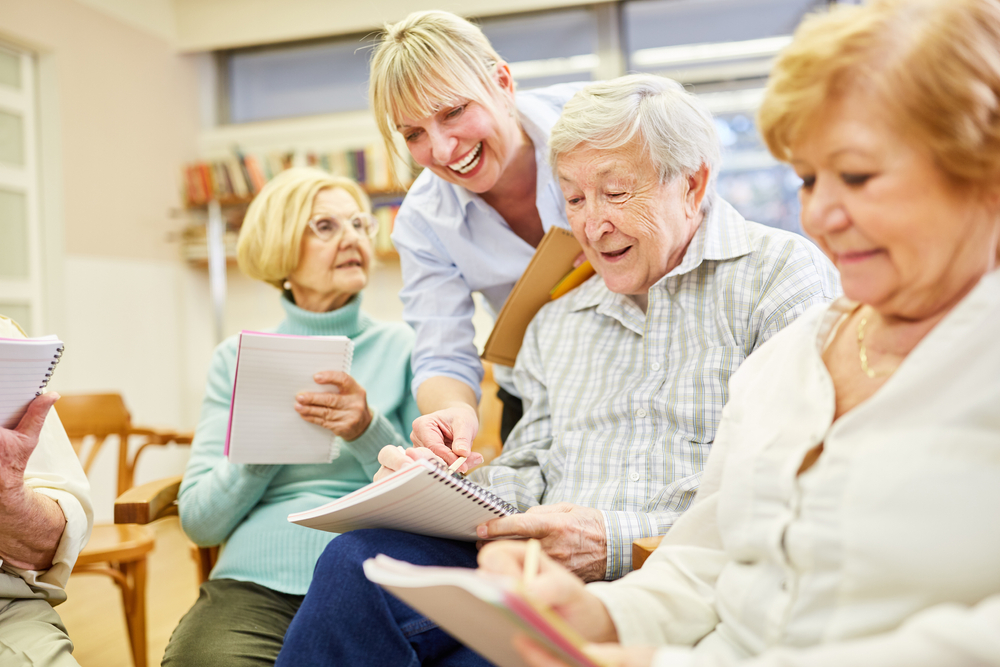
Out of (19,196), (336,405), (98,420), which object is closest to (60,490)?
(336,405)

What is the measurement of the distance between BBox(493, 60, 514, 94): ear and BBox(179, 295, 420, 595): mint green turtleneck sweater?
697 millimetres

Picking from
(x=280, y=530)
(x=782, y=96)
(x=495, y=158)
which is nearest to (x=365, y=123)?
(x=495, y=158)

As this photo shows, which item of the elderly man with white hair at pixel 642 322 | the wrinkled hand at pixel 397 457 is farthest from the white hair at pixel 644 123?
the wrinkled hand at pixel 397 457

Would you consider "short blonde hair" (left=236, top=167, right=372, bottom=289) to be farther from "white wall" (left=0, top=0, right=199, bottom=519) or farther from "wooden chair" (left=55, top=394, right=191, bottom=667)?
"white wall" (left=0, top=0, right=199, bottom=519)

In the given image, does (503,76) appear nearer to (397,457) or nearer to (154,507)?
(397,457)

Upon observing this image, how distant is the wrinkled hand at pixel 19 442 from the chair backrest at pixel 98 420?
1.46 meters

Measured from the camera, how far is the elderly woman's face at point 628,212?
1349 millimetres

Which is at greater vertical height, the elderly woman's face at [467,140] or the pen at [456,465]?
the elderly woman's face at [467,140]

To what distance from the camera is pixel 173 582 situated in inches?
138

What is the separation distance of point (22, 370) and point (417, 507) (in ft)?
2.06

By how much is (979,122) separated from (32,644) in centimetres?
143

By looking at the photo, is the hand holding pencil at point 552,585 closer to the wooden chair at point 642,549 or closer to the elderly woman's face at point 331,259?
the wooden chair at point 642,549

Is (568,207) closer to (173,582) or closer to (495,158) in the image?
(495,158)

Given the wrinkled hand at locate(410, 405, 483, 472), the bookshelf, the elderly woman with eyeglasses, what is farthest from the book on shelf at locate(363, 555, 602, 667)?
the bookshelf
